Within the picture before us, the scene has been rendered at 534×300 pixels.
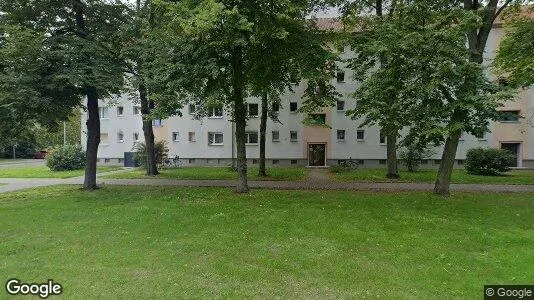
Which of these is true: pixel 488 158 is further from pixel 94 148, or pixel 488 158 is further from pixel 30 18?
pixel 30 18

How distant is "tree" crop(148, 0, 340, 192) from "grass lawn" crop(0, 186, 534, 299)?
161 inches

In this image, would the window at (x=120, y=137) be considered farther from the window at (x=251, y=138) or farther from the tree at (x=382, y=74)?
the tree at (x=382, y=74)

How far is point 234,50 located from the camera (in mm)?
A: 14070

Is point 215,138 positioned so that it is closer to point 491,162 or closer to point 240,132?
point 240,132

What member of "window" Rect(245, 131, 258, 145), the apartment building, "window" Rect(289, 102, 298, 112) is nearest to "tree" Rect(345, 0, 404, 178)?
the apartment building

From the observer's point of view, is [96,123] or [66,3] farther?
[96,123]

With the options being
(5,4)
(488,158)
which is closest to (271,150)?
(488,158)

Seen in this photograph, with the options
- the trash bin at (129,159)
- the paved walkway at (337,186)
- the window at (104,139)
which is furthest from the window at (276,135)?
the window at (104,139)

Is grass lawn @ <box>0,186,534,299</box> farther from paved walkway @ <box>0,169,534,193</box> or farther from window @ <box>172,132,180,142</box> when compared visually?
window @ <box>172,132,180,142</box>

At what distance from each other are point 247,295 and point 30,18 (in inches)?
576

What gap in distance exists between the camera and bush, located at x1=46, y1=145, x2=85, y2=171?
29.8m

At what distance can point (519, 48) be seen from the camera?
51.1 feet

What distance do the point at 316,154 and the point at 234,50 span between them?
68.5ft

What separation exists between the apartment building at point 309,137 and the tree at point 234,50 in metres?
16.7
